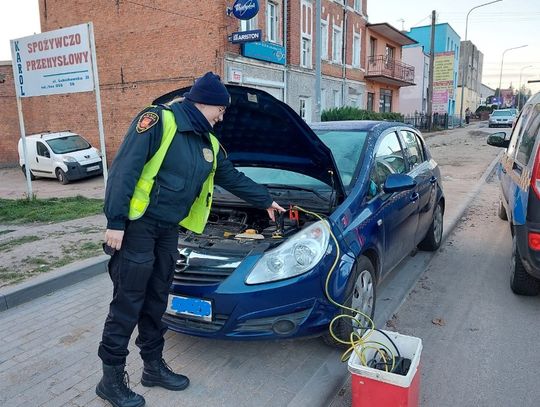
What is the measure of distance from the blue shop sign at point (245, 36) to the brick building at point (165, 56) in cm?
41

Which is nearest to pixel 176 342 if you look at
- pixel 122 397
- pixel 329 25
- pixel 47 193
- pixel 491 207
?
pixel 122 397

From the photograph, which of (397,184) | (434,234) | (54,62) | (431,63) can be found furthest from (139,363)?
(431,63)

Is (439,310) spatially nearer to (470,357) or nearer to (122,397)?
(470,357)

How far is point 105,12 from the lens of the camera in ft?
58.1

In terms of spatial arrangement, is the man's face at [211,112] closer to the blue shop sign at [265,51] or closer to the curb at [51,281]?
the curb at [51,281]

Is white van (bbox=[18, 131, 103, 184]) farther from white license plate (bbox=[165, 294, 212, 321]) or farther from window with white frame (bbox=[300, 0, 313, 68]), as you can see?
white license plate (bbox=[165, 294, 212, 321])

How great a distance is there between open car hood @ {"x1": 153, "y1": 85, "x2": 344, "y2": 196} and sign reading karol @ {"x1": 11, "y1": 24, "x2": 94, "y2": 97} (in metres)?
5.78

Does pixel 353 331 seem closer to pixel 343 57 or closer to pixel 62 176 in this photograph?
pixel 62 176

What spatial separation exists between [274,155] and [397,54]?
32.4 meters

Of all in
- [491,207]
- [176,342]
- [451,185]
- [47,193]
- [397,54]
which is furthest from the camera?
[397,54]

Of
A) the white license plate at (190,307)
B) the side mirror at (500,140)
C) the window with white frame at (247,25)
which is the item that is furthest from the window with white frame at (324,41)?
the white license plate at (190,307)

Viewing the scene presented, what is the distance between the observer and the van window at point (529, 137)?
4.16 m

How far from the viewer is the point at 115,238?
2.37 metres

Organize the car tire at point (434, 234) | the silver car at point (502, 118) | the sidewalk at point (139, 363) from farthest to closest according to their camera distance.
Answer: the silver car at point (502, 118), the car tire at point (434, 234), the sidewalk at point (139, 363)
